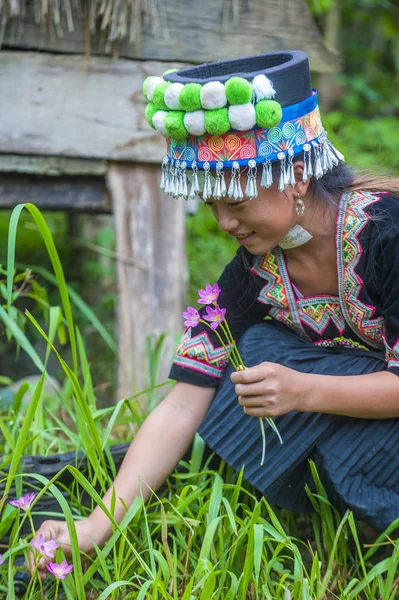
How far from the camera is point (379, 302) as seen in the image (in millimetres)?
1838

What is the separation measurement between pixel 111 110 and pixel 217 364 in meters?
1.31

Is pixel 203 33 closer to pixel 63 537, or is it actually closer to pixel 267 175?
pixel 267 175

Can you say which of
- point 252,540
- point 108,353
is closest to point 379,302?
point 252,540

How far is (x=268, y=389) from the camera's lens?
5.37 ft

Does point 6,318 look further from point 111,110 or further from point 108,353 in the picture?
point 108,353

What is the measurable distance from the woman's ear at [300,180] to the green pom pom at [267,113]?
14 cm

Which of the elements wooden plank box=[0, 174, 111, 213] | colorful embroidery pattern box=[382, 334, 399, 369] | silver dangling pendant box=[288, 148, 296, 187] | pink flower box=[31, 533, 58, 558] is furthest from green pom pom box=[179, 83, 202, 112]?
wooden plank box=[0, 174, 111, 213]

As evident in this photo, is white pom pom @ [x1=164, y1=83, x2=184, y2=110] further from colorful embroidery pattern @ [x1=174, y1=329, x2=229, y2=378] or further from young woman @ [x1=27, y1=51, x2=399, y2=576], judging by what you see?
colorful embroidery pattern @ [x1=174, y1=329, x2=229, y2=378]

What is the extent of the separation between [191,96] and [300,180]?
34 centimetres

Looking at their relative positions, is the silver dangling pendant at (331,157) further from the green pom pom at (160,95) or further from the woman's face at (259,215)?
the green pom pom at (160,95)

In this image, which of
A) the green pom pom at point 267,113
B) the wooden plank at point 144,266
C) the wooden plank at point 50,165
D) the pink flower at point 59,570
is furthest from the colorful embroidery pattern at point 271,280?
the wooden plank at point 50,165

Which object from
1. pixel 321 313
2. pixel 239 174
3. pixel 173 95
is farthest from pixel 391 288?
pixel 173 95

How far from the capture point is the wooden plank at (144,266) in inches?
120

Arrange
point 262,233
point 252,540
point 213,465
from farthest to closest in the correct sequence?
point 213,465 → point 262,233 → point 252,540
